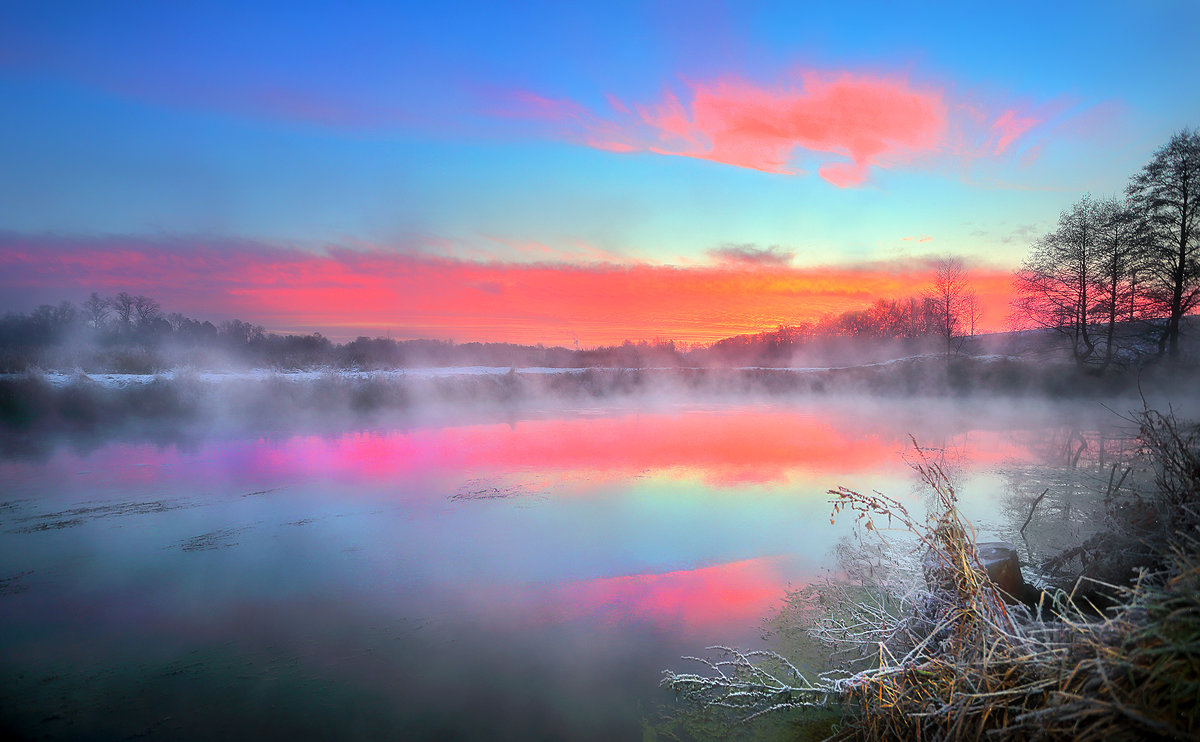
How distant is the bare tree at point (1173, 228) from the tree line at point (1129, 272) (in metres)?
0.02

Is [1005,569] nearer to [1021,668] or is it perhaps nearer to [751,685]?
[1021,668]

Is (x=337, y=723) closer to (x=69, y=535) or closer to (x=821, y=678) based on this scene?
(x=821, y=678)

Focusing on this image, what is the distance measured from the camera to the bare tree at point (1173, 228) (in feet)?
59.3

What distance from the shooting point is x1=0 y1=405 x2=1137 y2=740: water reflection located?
4078 mm

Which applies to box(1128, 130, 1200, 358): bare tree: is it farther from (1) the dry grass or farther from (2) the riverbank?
(1) the dry grass

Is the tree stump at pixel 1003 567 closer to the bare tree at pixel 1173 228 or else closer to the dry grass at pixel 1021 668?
the dry grass at pixel 1021 668

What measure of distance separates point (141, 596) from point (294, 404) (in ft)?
56.1

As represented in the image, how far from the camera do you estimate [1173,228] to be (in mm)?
18656

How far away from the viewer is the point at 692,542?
23.8 ft

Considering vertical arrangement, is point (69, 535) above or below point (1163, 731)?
below

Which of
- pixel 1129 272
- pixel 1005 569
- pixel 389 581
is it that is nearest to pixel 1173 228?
pixel 1129 272

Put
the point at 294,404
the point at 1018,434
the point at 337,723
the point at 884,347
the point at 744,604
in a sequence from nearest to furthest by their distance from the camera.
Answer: the point at 337,723
the point at 744,604
the point at 1018,434
the point at 294,404
the point at 884,347

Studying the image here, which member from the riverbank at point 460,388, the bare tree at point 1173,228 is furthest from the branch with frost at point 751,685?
the bare tree at point 1173,228

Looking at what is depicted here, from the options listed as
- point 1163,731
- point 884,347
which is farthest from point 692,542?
point 884,347
